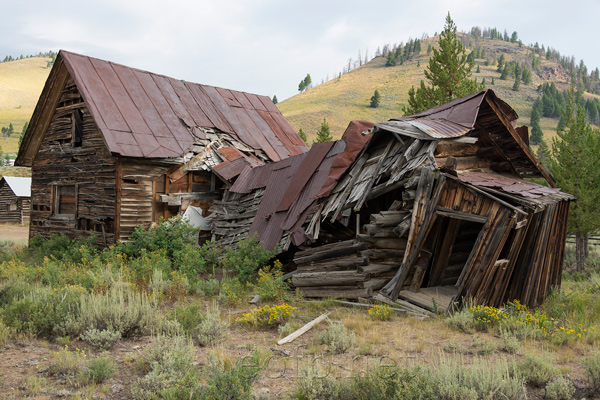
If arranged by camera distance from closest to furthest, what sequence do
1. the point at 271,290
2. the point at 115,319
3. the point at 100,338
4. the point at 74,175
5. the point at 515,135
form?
the point at 100,338 → the point at 115,319 → the point at 271,290 → the point at 515,135 → the point at 74,175

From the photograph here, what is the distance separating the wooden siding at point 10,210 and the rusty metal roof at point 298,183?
2926 cm

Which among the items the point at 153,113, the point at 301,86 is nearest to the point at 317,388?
the point at 153,113

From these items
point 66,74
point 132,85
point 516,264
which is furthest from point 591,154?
point 66,74

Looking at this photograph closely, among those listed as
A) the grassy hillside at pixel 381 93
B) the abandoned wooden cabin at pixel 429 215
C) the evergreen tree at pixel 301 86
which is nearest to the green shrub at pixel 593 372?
the abandoned wooden cabin at pixel 429 215

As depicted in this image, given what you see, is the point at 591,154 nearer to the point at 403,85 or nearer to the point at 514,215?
the point at 514,215

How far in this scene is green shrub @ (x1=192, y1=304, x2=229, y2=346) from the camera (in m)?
5.53

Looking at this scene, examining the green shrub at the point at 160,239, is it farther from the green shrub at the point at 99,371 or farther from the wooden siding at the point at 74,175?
the green shrub at the point at 99,371

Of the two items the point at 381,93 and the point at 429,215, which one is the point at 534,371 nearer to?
the point at 429,215

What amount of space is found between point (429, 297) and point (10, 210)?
37084 mm

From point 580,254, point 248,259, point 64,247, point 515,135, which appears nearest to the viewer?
point 515,135

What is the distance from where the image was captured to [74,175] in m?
14.0

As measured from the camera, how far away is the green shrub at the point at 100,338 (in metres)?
5.25

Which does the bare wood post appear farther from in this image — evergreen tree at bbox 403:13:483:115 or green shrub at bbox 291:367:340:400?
evergreen tree at bbox 403:13:483:115

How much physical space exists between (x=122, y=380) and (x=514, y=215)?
573 cm
